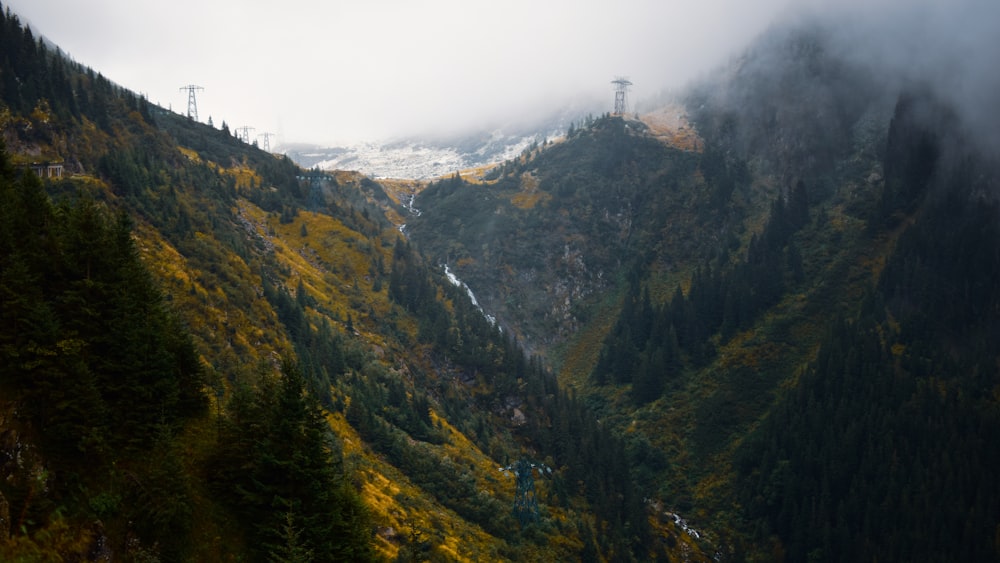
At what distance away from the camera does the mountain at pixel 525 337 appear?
25891 millimetres

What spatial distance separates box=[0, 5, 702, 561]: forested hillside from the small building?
39cm

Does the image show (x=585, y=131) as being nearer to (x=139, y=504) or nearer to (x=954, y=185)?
(x=954, y=185)

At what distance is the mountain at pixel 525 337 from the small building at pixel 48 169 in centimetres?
30

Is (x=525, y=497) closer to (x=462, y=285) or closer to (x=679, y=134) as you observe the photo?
(x=462, y=285)

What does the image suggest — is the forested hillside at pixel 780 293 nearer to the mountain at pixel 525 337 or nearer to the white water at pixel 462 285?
the mountain at pixel 525 337

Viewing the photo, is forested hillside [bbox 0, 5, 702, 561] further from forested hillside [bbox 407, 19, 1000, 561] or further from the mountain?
forested hillside [bbox 407, 19, 1000, 561]

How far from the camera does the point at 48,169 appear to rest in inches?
2303

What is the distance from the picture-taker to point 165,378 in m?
26.9

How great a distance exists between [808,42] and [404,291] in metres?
139

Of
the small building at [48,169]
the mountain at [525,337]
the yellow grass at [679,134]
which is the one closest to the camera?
the mountain at [525,337]

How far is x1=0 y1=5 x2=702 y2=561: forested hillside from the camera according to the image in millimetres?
23219

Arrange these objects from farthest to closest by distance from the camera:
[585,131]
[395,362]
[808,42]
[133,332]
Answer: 1. [585,131]
2. [808,42]
3. [395,362]
4. [133,332]

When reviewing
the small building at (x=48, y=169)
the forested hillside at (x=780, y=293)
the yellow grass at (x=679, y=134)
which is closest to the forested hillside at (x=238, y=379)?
the small building at (x=48, y=169)

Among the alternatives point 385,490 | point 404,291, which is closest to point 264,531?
point 385,490
